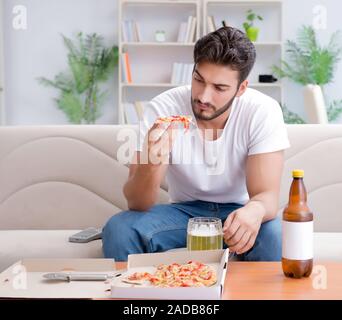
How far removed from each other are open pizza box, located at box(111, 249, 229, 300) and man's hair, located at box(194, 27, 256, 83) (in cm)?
74

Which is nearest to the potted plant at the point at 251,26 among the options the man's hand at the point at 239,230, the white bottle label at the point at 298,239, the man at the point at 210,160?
the man at the point at 210,160

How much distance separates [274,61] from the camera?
6371 mm

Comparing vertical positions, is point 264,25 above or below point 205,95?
above

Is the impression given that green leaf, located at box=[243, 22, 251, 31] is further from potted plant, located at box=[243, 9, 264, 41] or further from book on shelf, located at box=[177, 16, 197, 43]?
book on shelf, located at box=[177, 16, 197, 43]

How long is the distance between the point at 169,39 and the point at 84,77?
0.94 metres

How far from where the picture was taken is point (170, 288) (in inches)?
48.1

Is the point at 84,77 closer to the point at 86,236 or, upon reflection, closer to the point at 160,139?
the point at 86,236

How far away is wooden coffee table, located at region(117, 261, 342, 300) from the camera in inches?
51.1

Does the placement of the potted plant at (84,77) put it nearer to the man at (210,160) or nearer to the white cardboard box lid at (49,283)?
the man at (210,160)

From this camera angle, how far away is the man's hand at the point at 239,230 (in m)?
1.61

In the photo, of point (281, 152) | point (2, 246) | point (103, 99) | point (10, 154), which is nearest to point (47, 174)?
point (10, 154)

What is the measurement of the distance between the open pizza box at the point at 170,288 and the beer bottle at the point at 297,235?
149 mm

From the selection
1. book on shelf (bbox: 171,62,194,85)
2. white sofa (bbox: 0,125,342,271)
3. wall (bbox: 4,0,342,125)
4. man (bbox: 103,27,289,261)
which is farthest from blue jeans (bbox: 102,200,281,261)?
wall (bbox: 4,0,342,125)

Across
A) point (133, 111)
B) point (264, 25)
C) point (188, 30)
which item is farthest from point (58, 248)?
point (264, 25)
